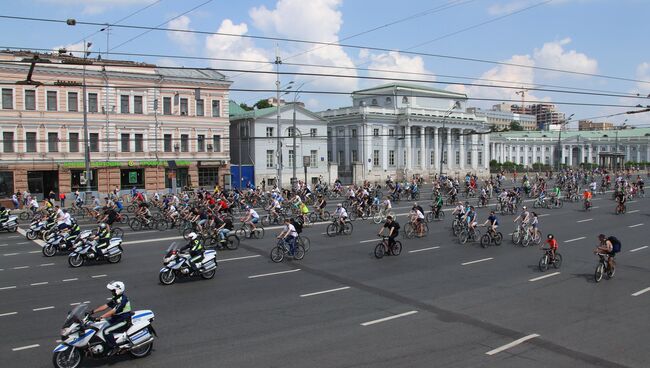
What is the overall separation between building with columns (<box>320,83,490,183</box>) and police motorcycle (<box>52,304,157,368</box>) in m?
63.6

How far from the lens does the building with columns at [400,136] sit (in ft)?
265

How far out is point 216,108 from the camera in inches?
2227

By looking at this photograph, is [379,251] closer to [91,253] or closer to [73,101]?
[91,253]

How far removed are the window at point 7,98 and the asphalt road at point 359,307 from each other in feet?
84.6

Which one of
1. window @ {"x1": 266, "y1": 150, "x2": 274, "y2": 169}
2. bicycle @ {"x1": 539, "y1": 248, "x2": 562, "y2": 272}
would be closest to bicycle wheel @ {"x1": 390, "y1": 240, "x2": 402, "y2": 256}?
bicycle @ {"x1": 539, "y1": 248, "x2": 562, "y2": 272}

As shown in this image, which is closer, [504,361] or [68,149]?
[504,361]

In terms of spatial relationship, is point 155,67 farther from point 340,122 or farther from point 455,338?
point 455,338

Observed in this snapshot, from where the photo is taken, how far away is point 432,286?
1684 centimetres

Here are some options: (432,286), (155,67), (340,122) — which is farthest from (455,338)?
(340,122)

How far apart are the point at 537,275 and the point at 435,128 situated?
7065 centimetres

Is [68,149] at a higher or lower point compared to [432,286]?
higher

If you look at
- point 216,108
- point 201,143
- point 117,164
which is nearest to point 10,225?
point 117,164

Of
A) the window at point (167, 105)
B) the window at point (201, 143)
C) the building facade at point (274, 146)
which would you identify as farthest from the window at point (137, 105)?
the building facade at point (274, 146)

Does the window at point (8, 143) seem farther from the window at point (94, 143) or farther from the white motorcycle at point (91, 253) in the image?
the white motorcycle at point (91, 253)
